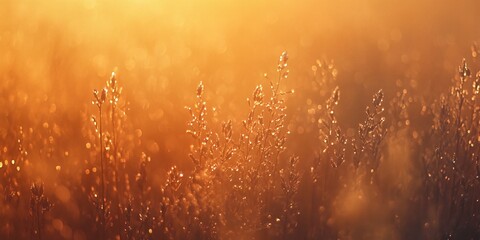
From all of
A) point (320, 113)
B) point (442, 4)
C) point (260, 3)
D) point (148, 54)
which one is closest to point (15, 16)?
point (148, 54)

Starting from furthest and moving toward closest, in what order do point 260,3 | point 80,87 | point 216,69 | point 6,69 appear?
point 260,3, point 216,69, point 80,87, point 6,69

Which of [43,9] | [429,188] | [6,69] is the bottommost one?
[429,188]

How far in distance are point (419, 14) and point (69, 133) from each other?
18.5 ft

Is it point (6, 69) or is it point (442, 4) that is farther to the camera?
point (442, 4)

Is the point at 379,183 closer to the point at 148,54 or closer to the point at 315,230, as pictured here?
the point at 315,230

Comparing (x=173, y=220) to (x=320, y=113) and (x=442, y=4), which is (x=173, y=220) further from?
(x=442, y=4)

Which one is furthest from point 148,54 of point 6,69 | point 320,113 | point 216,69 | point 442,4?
point 442,4

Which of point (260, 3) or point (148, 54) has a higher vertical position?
point (260, 3)

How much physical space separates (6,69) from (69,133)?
0.67m

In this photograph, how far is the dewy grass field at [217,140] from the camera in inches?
89.7

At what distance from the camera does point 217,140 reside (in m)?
2.20

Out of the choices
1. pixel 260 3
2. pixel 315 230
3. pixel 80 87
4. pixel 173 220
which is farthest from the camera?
pixel 260 3

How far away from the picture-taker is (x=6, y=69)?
3.35 metres

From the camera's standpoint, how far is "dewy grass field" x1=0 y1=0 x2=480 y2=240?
7.48ft
